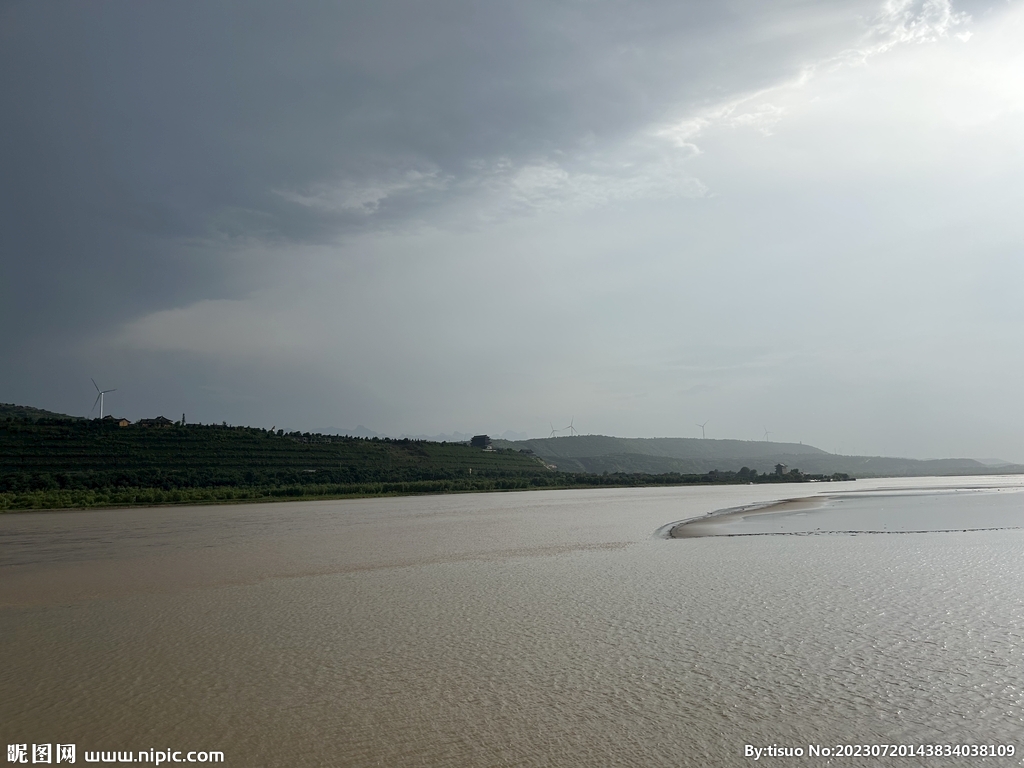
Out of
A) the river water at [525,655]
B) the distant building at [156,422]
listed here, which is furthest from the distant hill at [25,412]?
the river water at [525,655]

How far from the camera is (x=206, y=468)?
69312 millimetres

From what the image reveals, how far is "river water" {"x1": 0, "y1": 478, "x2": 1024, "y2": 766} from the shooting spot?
5965 millimetres

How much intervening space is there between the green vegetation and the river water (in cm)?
3962

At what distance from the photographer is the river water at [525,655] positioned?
5.96 m

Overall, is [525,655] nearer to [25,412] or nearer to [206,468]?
[206,468]

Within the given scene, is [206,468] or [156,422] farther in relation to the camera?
[156,422]

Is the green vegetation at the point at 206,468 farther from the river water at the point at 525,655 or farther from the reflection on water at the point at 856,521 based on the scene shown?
the river water at the point at 525,655

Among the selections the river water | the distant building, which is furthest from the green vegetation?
the river water

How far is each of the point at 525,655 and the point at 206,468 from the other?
68.5 metres

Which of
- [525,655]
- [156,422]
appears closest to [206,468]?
[156,422]

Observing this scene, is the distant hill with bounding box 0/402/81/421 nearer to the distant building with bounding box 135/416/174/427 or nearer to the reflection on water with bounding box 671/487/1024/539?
the distant building with bounding box 135/416/174/427

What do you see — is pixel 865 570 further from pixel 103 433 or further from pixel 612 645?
pixel 103 433

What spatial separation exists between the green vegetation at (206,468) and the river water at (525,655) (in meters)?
39.6

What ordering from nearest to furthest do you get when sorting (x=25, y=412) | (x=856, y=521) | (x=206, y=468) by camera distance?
(x=856, y=521), (x=206, y=468), (x=25, y=412)
